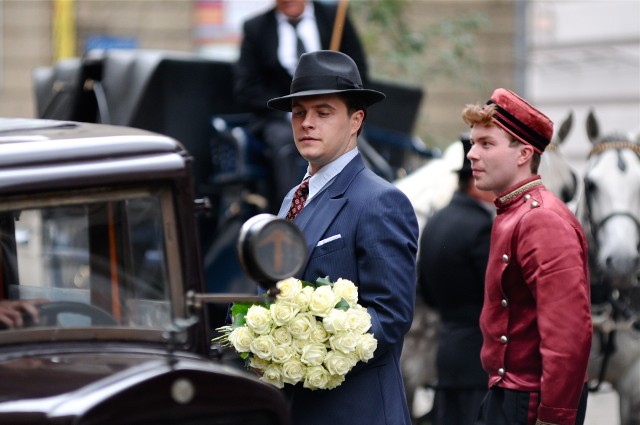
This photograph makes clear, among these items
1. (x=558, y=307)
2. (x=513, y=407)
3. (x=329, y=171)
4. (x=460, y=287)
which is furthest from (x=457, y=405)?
(x=329, y=171)

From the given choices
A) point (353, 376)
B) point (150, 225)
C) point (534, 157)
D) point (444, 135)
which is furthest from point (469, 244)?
point (444, 135)

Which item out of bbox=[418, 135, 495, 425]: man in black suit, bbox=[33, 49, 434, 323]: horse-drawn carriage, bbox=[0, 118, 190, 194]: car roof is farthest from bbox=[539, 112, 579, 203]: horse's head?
bbox=[0, 118, 190, 194]: car roof

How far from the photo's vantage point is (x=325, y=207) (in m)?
4.66

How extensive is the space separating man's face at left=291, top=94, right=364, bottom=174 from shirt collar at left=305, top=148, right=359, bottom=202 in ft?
0.05

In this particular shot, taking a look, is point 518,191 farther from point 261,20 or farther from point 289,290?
point 261,20

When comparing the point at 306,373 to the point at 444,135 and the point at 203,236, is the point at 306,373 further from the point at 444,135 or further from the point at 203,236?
the point at 444,135

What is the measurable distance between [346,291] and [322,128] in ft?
2.05

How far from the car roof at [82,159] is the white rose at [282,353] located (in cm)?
64

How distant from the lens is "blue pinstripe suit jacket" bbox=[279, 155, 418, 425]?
14.7 feet

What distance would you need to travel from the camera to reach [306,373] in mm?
4355

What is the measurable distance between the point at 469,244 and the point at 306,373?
2829 millimetres

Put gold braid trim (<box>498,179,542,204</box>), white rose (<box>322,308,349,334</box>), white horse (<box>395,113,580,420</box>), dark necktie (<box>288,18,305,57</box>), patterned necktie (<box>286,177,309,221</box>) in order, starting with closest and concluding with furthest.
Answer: white rose (<box>322,308,349,334</box>) → patterned necktie (<box>286,177,309,221</box>) → gold braid trim (<box>498,179,542,204</box>) → white horse (<box>395,113,580,420</box>) → dark necktie (<box>288,18,305,57</box>)

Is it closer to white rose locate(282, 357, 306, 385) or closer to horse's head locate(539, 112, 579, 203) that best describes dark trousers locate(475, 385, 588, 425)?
white rose locate(282, 357, 306, 385)

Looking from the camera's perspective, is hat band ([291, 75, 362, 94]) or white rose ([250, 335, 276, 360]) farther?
hat band ([291, 75, 362, 94])
